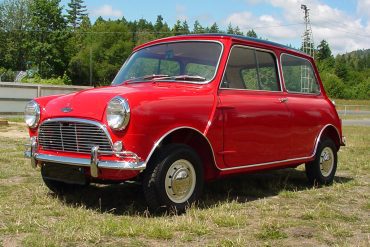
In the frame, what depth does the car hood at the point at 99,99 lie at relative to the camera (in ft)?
15.4

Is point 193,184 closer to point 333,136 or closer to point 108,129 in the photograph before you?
point 108,129

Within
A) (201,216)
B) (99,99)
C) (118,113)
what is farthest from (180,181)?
(99,99)

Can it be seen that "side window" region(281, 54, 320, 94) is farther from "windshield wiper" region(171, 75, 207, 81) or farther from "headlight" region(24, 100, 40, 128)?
"headlight" region(24, 100, 40, 128)

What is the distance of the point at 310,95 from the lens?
7.09m

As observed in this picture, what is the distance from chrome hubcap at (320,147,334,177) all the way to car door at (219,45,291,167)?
1.07 metres

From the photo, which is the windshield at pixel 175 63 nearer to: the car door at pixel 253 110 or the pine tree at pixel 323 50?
the car door at pixel 253 110

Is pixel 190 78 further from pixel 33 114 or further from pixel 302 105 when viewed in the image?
pixel 302 105

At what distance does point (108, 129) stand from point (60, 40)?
85.9 metres

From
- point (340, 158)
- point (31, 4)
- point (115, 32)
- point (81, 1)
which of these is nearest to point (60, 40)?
point (31, 4)

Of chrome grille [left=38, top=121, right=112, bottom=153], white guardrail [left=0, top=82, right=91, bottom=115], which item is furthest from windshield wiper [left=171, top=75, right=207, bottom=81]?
white guardrail [left=0, top=82, right=91, bottom=115]

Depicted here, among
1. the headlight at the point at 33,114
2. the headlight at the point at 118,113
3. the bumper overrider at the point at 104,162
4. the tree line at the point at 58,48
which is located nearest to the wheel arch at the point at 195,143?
the bumper overrider at the point at 104,162

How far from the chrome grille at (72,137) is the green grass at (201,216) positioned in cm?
62

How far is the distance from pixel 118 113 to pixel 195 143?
1014 mm

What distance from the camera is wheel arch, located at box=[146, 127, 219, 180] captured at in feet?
15.7
